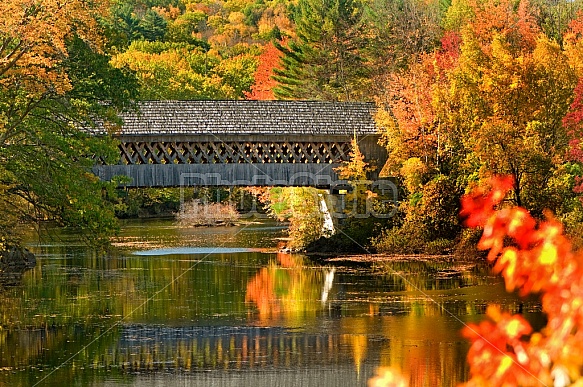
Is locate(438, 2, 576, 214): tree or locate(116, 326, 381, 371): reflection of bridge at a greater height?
locate(438, 2, 576, 214): tree

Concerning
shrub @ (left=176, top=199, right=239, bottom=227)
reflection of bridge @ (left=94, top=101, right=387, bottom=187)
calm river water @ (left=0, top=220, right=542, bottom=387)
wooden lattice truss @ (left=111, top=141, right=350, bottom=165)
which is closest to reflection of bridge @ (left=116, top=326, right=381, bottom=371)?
calm river water @ (left=0, top=220, right=542, bottom=387)

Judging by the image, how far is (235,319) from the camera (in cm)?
1731

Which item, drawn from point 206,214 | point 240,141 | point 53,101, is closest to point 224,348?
point 53,101

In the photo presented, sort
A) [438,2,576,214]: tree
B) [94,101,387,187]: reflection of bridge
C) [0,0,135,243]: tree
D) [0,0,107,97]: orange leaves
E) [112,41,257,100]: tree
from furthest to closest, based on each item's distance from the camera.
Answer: [112,41,257,100]: tree, [94,101,387,187]: reflection of bridge, [438,2,576,214]: tree, [0,0,135,243]: tree, [0,0,107,97]: orange leaves

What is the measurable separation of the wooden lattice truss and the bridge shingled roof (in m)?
0.41

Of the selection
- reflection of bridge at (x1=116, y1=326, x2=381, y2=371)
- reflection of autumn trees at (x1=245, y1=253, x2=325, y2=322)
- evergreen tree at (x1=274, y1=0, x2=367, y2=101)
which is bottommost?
reflection of bridge at (x1=116, y1=326, x2=381, y2=371)

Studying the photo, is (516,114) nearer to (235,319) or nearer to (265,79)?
(235,319)

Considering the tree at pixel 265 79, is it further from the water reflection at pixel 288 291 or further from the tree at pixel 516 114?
the water reflection at pixel 288 291

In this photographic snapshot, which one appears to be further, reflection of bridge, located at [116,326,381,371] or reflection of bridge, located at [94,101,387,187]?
reflection of bridge, located at [94,101,387,187]

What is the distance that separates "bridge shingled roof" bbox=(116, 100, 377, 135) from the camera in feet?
91.7

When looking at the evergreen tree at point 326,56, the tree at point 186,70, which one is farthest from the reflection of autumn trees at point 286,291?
the evergreen tree at point 326,56

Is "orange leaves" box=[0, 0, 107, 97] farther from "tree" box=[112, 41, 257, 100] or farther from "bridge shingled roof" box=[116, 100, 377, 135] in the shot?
"tree" box=[112, 41, 257, 100]

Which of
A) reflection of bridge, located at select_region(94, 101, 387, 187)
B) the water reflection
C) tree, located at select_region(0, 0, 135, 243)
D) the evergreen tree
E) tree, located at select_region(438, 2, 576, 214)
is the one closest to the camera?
tree, located at select_region(0, 0, 135, 243)

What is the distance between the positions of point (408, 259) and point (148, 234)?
469 inches
